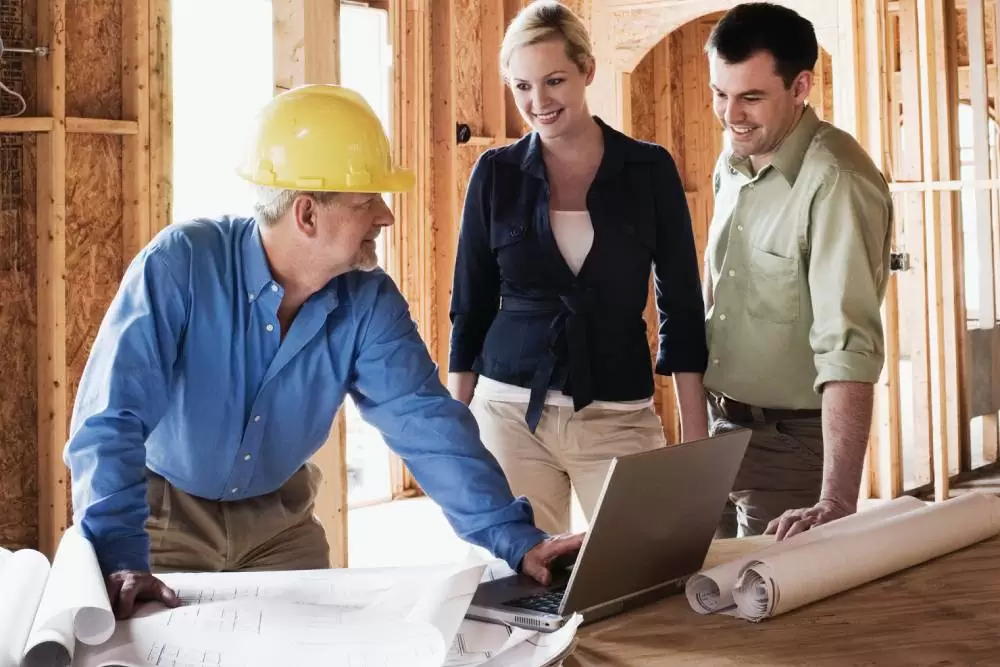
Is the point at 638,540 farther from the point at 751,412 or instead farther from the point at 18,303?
the point at 18,303

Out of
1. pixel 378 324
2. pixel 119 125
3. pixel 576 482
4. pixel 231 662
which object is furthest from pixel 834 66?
pixel 231 662

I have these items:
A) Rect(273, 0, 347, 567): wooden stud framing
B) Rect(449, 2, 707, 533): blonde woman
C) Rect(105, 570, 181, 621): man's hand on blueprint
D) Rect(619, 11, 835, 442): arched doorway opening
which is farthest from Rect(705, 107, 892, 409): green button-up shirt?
Rect(619, 11, 835, 442): arched doorway opening

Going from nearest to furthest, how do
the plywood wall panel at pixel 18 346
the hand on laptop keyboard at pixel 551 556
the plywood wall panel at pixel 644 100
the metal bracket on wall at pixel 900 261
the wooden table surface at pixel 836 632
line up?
the wooden table surface at pixel 836 632 < the hand on laptop keyboard at pixel 551 556 < the plywood wall panel at pixel 18 346 < the metal bracket on wall at pixel 900 261 < the plywood wall panel at pixel 644 100

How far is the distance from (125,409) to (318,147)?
547mm

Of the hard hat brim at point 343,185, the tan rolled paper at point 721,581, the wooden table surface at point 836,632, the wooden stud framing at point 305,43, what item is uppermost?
the wooden stud framing at point 305,43

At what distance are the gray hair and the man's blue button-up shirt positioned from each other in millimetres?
44

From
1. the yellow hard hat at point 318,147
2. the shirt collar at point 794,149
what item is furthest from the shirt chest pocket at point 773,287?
the yellow hard hat at point 318,147

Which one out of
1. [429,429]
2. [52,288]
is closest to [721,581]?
[429,429]

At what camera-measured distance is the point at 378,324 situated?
223cm

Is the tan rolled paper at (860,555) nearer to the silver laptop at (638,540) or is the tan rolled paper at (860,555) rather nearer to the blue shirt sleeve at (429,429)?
the silver laptop at (638,540)

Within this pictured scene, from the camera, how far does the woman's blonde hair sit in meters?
2.67

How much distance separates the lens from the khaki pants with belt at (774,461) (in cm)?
260

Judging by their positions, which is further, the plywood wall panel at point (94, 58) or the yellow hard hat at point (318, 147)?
the plywood wall panel at point (94, 58)

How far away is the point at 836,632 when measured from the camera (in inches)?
62.4
